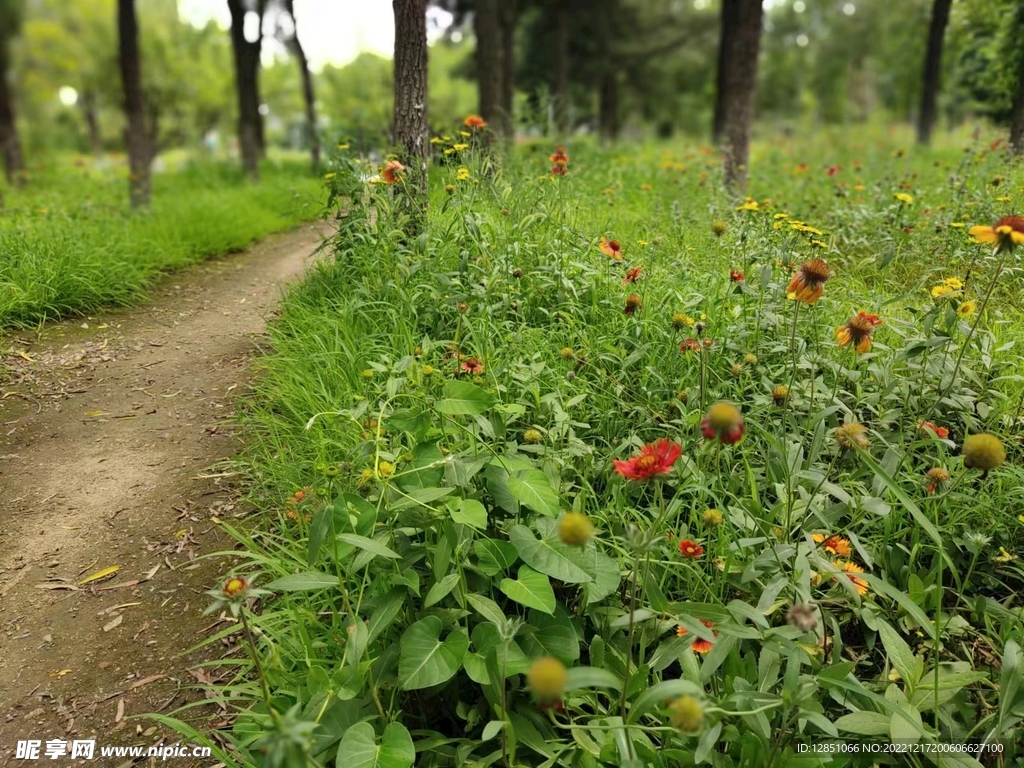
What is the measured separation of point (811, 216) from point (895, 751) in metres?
4.14

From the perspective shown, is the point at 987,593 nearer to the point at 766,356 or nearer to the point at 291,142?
the point at 766,356

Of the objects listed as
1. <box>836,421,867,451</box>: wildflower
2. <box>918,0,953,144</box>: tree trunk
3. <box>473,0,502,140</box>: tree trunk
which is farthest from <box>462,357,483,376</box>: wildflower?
<box>918,0,953,144</box>: tree trunk

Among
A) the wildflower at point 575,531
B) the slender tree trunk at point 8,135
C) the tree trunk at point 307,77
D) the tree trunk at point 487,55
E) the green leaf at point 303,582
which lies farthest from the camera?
the tree trunk at point 307,77

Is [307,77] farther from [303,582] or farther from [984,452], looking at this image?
[984,452]

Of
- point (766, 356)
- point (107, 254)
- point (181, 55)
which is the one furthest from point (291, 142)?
point (766, 356)

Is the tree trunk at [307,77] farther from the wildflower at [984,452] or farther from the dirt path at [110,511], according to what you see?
the wildflower at [984,452]

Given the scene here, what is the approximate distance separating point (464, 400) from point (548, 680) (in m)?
0.89

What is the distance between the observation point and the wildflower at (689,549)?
1.71 metres

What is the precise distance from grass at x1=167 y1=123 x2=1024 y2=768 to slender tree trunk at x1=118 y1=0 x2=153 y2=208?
15.3 feet

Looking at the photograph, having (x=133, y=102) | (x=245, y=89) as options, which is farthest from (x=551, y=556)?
(x=245, y=89)

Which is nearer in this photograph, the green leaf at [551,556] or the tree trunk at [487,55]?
the green leaf at [551,556]

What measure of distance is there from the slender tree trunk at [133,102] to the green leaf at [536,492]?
6.72m

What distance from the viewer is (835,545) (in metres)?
1.74

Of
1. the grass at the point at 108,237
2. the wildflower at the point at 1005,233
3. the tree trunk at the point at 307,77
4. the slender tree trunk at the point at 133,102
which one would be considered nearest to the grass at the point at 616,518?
the wildflower at the point at 1005,233
